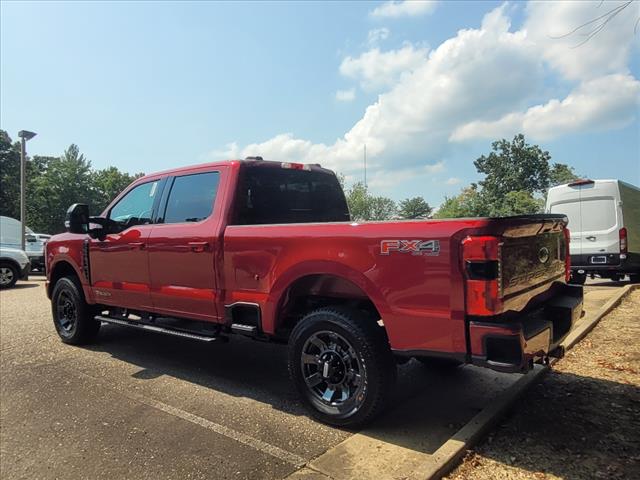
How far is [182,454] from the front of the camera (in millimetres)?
3277

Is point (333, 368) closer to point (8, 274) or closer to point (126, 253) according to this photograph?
point (126, 253)

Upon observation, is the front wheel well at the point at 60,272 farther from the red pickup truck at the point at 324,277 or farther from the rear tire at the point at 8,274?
the rear tire at the point at 8,274

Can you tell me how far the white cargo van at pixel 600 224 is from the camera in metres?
10.9

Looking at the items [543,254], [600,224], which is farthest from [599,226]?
[543,254]

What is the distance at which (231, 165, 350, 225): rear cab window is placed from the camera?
4555 mm

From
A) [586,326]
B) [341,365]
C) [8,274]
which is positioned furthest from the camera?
[8,274]

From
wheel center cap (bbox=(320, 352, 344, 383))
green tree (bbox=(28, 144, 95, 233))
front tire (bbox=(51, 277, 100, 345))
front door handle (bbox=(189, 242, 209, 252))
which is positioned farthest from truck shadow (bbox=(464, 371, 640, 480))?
green tree (bbox=(28, 144, 95, 233))

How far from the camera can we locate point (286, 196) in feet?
16.2

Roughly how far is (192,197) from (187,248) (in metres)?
0.58

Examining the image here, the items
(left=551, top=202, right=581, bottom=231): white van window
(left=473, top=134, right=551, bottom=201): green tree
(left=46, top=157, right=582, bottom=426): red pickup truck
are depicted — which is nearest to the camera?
(left=46, top=157, right=582, bottom=426): red pickup truck

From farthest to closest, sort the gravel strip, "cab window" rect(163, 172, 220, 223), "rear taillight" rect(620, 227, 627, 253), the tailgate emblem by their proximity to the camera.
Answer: "rear taillight" rect(620, 227, 627, 253) → "cab window" rect(163, 172, 220, 223) → the tailgate emblem → the gravel strip

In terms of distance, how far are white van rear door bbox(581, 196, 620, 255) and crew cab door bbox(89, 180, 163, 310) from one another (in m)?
9.92

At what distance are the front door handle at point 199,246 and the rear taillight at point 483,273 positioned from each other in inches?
96.8

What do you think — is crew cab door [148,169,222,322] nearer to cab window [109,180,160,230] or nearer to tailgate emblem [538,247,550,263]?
cab window [109,180,160,230]
